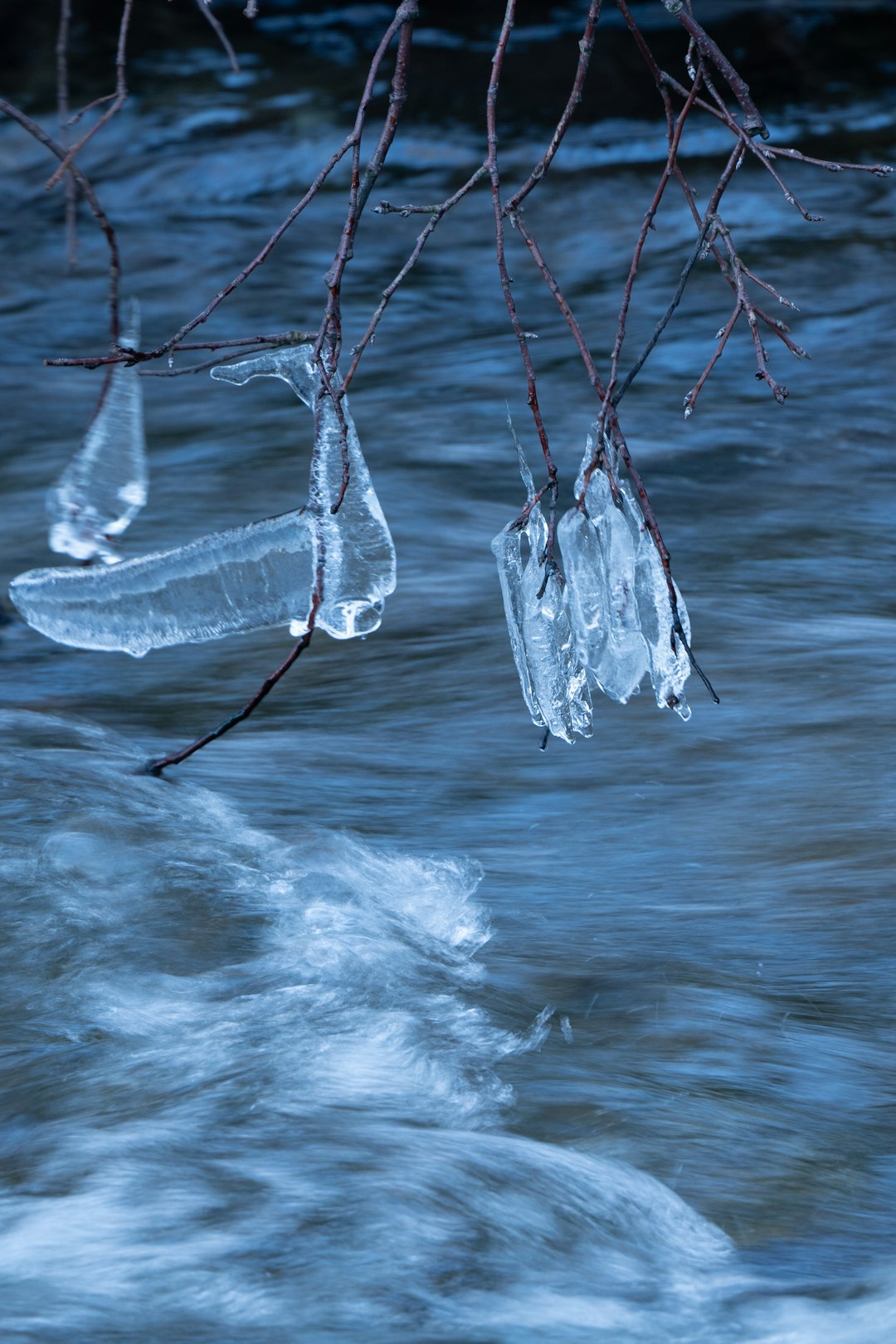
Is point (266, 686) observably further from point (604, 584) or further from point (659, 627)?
point (659, 627)

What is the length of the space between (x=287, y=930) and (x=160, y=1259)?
816mm

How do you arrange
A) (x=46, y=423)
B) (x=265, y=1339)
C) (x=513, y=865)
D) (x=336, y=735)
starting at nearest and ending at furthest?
(x=265, y=1339) < (x=513, y=865) < (x=336, y=735) < (x=46, y=423)

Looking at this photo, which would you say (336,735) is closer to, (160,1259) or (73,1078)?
(73,1078)

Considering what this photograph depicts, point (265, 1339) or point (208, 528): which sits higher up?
point (265, 1339)

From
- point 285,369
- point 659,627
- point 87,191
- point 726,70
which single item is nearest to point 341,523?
point 285,369

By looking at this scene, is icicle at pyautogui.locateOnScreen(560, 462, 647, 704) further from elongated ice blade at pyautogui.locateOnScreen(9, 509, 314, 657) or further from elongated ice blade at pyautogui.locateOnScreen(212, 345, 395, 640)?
elongated ice blade at pyautogui.locateOnScreen(9, 509, 314, 657)

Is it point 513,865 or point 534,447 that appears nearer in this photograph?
point 513,865

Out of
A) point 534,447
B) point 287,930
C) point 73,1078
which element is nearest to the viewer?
point 73,1078

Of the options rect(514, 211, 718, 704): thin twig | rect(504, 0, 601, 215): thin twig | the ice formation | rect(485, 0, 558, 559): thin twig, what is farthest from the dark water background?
rect(504, 0, 601, 215): thin twig

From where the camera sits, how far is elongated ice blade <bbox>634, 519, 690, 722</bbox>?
2.31m

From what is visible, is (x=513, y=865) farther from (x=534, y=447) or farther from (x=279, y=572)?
(x=534, y=447)

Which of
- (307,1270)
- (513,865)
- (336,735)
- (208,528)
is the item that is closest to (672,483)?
(208,528)

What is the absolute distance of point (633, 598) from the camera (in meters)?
2.36

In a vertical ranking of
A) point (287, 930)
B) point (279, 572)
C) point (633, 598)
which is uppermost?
point (633, 598)
